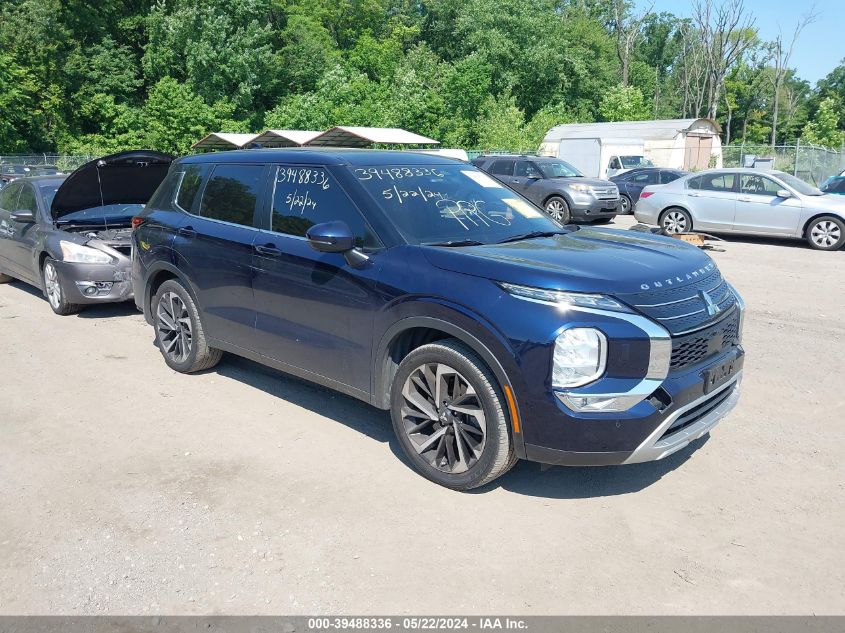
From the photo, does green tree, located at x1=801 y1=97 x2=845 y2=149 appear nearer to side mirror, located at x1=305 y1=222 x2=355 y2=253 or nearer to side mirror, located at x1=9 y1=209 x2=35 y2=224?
side mirror, located at x1=9 y1=209 x2=35 y2=224

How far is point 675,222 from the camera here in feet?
50.6

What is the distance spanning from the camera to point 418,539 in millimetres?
3531

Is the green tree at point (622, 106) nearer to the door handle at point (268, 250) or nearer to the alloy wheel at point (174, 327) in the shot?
the alloy wheel at point (174, 327)

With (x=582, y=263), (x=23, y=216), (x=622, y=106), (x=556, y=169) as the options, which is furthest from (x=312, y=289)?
(x=622, y=106)

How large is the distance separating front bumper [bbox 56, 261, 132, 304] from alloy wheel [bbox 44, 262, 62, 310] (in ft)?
0.63

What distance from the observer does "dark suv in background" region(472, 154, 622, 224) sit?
682 inches

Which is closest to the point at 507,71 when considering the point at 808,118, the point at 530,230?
the point at 808,118

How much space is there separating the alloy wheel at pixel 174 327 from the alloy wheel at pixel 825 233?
1259 cm

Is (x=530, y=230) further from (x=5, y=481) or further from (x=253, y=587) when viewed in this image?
(x=5, y=481)

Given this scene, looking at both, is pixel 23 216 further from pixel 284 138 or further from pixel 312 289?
pixel 284 138

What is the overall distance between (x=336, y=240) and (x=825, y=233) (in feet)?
41.9

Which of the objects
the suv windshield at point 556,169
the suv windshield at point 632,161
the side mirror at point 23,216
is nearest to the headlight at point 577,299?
the side mirror at point 23,216

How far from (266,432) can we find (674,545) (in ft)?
8.91

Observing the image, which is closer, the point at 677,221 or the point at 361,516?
the point at 361,516
